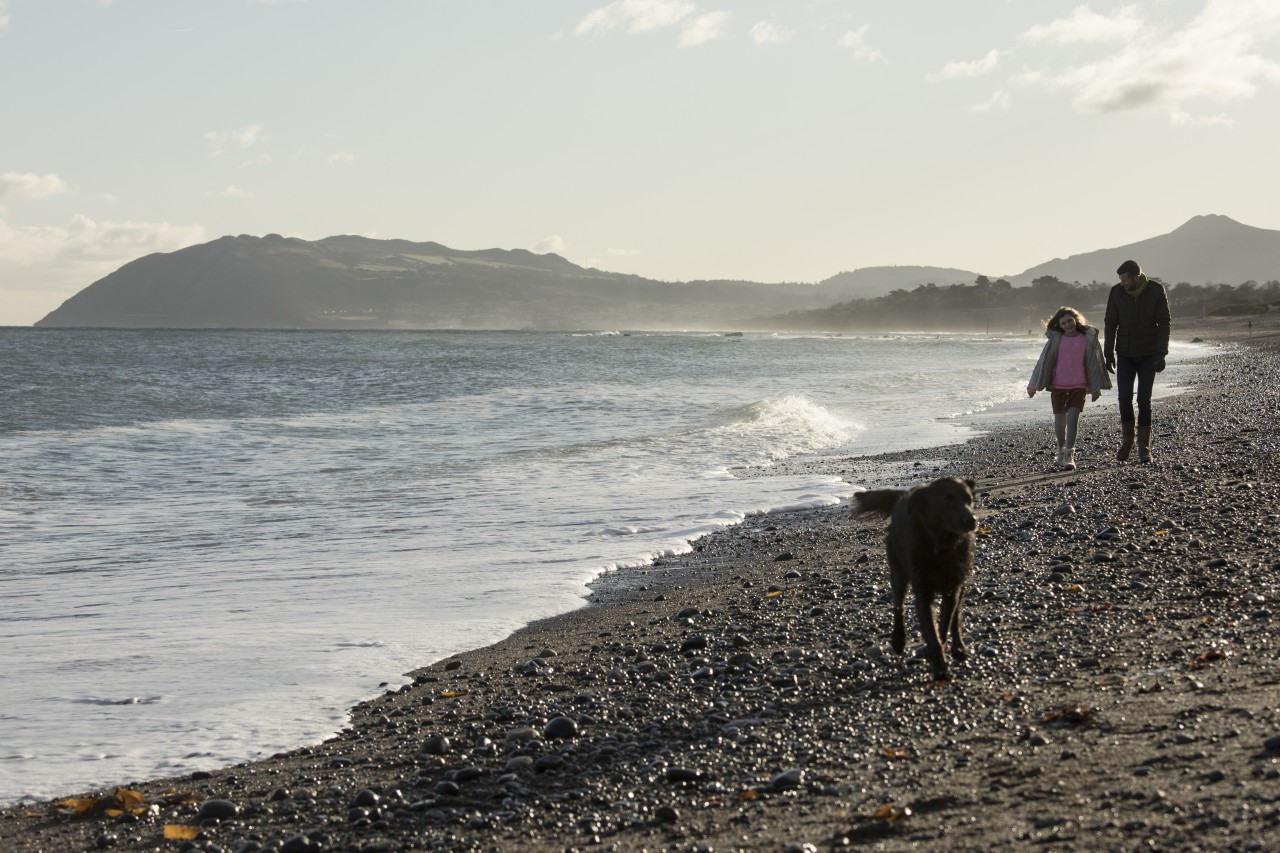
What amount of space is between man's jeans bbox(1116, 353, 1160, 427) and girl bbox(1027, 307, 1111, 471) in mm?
183

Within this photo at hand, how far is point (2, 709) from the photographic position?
19.6ft

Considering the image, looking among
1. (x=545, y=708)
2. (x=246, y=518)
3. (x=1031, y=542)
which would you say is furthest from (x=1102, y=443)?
(x=545, y=708)

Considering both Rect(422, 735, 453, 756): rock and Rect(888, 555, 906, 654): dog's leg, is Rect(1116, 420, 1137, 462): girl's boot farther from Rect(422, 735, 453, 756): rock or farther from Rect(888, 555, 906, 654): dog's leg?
Rect(422, 735, 453, 756): rock

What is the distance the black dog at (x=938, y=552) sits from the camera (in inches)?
213

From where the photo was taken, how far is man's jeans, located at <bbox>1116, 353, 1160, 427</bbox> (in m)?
12.5

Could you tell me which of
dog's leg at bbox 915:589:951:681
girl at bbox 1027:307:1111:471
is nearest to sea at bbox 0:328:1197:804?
girl at bbox 1027:307:1111:471

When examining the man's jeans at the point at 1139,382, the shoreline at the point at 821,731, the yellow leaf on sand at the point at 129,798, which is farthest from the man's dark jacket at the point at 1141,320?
the yellow leaf on sand at the point at 129,798

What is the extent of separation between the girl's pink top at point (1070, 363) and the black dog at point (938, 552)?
7.83m

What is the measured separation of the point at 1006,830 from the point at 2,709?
5.01 meters

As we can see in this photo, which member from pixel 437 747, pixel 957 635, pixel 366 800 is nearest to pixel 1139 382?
pixel 957 635

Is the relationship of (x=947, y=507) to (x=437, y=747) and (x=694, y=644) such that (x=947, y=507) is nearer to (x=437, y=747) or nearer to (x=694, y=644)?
(x=694, y=644)

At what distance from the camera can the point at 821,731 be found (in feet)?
15.7

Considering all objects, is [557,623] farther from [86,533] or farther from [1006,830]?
[86,533]

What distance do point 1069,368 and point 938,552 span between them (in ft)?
27.0
